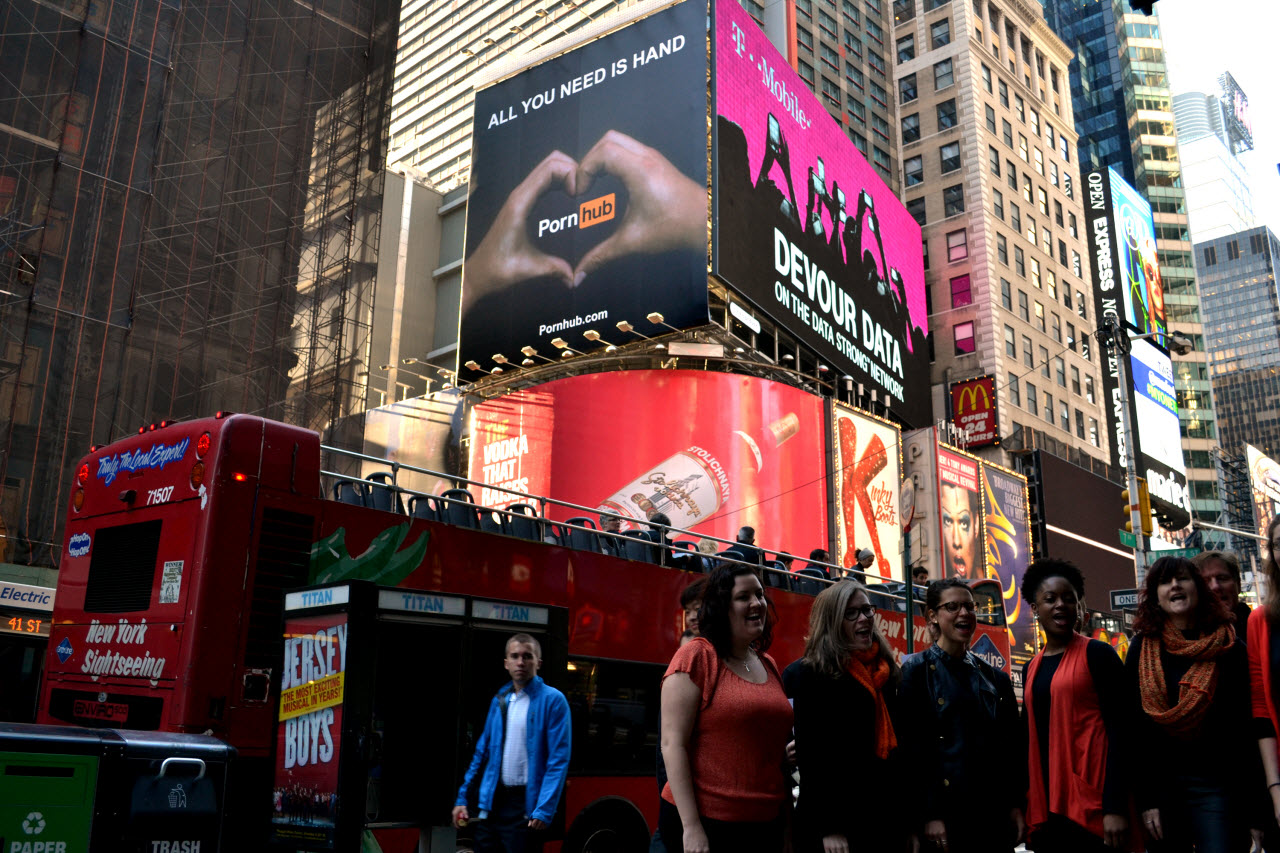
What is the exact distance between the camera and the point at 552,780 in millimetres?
6973

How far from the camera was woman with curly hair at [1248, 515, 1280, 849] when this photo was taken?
5.18m

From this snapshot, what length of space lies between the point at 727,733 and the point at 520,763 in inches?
112

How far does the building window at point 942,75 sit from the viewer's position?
60031 mm

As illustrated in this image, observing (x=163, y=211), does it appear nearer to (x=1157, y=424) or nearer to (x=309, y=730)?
(x=309, y=730)

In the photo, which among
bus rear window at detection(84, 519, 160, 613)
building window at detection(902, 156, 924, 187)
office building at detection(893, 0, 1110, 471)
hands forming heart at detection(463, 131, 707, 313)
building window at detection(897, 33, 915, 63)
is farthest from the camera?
building window at detection(897, 33, 915, 63)

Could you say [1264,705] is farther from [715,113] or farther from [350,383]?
[715,113]

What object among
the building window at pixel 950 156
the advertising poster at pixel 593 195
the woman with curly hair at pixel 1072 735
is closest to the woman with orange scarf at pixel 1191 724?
the woman with curly hair at pixel 1072 735

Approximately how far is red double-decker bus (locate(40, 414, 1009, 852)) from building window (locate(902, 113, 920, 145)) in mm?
54153

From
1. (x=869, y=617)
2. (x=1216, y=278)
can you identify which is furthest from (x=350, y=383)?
(x=1216, y=278)

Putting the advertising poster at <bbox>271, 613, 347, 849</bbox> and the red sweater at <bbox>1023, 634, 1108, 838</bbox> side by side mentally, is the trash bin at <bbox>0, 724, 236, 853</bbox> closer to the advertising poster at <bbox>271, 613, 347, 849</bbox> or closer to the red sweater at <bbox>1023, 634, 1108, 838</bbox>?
the advertising poster at <bbox>271, 613, 347, 849</bbox>

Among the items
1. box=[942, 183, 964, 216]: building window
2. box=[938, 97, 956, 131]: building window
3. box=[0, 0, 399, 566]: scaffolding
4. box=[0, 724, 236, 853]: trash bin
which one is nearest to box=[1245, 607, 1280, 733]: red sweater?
box=[0, 724, 236, 853]: trash bin

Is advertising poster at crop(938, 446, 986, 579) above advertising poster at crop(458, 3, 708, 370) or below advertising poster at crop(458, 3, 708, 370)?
below

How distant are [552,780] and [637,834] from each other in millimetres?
4378

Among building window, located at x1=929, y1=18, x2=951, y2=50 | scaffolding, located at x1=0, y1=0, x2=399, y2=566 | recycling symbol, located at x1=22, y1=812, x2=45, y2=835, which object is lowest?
recycling symbol, located at x1=22, y1=812, x2=45, y2=835
